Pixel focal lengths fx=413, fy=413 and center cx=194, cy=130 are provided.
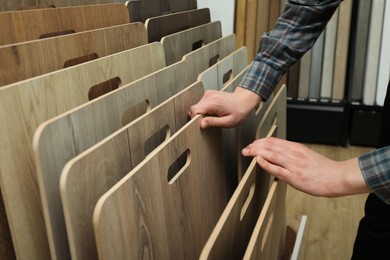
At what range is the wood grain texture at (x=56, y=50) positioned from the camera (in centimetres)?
65

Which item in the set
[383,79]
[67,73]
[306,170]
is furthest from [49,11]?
[383,79]

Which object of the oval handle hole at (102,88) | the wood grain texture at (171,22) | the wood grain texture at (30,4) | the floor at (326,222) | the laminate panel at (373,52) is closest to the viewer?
the oval handle hole at (102,88)

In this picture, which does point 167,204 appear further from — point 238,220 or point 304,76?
point 304,76

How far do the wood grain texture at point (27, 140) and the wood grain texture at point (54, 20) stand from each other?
0.56 feet

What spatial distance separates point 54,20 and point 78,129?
1.21 ft

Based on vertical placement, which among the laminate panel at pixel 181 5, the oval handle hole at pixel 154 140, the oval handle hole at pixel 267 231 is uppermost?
the laminate panel at pixel 181 5

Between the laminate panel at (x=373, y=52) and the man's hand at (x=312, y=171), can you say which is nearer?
the man's hand at (x=312, y=171)

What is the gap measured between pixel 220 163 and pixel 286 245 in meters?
0.63

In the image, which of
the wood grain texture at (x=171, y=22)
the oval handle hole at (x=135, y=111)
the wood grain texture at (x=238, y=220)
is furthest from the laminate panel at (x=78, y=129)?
the wood grain texture at (x=171, y=22)

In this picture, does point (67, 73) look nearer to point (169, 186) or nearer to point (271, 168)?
point (169, 186)

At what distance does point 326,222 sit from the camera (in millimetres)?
1612

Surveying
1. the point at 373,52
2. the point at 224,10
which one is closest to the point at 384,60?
the point at 373,52

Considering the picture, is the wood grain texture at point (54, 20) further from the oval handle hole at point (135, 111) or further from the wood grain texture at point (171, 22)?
the oval handle hole at point (135, 111)

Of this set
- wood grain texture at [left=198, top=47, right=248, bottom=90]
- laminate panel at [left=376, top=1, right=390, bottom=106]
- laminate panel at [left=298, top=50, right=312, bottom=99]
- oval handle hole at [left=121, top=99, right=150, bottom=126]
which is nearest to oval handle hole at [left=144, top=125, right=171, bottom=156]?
oval handle hole at [left=121, top=99, right=150, bottom=126]
